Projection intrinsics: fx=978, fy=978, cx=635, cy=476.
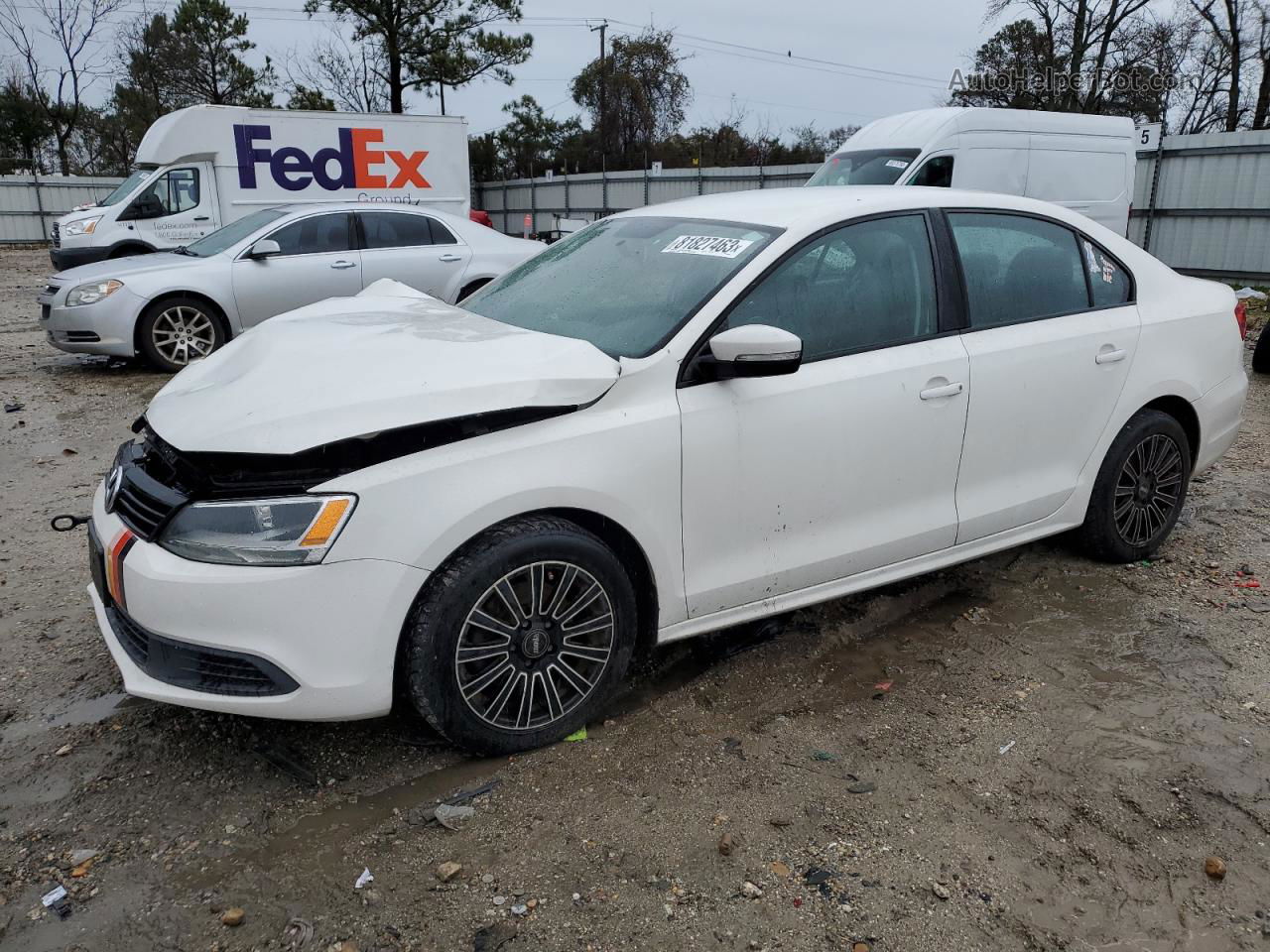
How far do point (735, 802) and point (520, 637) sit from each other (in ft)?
2.55

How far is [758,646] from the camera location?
3750mm

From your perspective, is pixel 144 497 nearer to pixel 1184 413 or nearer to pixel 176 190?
pixel 1184 413

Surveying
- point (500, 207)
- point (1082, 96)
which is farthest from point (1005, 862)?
point (500, 207)

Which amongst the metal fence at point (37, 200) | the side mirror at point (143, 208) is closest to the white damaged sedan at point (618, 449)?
the side mirror at point (143, 208)

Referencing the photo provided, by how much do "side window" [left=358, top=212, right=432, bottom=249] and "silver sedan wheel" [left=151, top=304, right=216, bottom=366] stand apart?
172 cm

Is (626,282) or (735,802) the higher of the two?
(626,282)

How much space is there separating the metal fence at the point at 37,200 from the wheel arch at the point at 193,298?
23.7 metres

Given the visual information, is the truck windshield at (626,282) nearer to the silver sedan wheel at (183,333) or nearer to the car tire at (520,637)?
the car tire at (520,637)

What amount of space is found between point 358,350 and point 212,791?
137 centimetres

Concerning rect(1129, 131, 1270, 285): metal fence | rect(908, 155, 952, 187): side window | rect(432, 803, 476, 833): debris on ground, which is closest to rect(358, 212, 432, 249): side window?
rect(908, 155, 952, 187): side window

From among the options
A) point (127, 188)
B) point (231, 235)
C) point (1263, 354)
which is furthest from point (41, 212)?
point (1263, 354)

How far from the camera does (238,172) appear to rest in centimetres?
1502

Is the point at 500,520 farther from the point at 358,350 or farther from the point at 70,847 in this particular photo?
the point at 70,847

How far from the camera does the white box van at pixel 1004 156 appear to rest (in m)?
10.5
